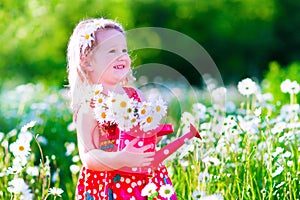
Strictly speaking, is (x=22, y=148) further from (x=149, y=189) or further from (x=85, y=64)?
(x=149, y=189)

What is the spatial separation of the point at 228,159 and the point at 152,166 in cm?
81

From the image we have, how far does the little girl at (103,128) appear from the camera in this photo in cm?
277

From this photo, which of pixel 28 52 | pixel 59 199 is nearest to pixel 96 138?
pixel 59 199

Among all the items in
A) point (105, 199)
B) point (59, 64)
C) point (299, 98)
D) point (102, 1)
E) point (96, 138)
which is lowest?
point (105, 199)

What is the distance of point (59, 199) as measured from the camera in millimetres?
4320

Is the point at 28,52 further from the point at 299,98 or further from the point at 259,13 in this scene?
the point at 299,98

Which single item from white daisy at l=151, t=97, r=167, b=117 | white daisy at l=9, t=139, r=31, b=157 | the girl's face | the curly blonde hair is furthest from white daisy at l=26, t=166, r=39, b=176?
white daisy at l=151, t=97, r=167, b=117

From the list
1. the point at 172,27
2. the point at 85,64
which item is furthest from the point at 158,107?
the point at 172,27

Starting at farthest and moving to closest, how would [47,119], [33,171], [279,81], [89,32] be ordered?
1. [279,81]
2. [47,119]
3. [33,171]
4. [89,32]

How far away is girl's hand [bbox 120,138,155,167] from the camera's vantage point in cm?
272

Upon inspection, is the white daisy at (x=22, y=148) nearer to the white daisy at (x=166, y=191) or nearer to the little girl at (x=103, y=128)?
the little girl at (x=103, y=128)

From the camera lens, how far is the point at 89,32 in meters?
2.95

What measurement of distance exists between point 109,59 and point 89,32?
0.49 ft

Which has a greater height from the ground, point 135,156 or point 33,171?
point 33,171
